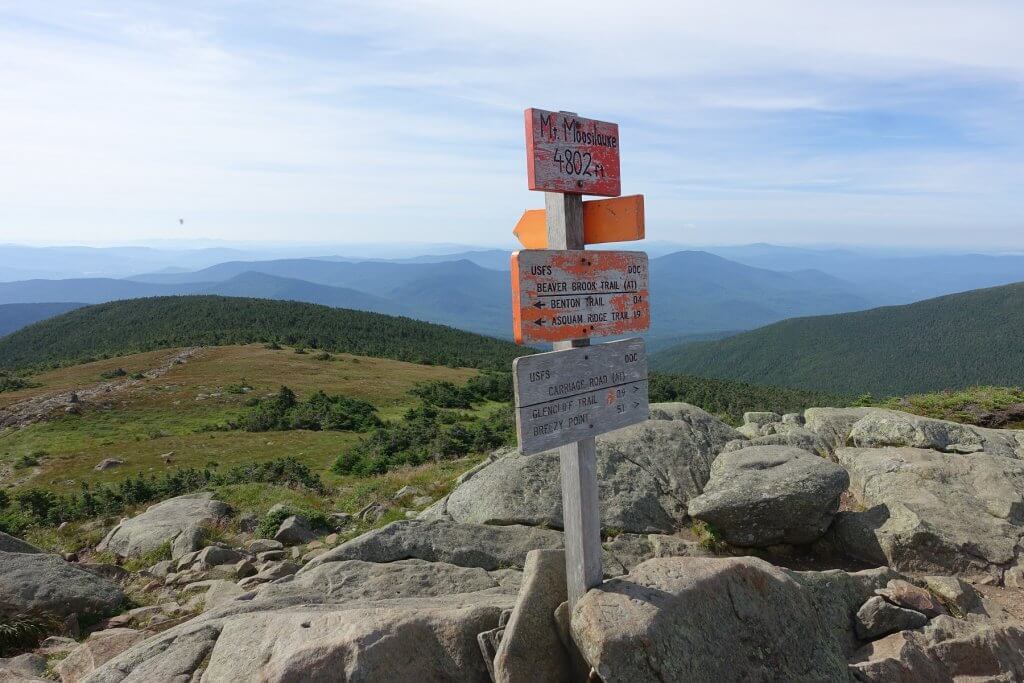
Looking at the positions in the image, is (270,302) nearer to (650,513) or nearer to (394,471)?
(394,471)

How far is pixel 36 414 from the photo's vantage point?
33406mm

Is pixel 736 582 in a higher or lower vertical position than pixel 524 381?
lower

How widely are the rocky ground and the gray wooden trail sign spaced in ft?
5.85

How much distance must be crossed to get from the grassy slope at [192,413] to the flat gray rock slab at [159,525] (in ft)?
23.3

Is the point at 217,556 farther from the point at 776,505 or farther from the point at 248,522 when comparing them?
the point at 776,505

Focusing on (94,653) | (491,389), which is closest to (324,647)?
(94,653)

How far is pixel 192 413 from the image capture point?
34750 millimetres

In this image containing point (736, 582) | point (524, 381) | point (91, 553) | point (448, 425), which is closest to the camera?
point (524, 381)

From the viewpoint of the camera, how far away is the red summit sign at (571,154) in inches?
244

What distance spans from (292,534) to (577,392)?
9.34m

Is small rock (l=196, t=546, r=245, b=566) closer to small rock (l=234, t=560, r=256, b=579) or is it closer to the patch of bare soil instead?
small rock (l=234, t=560, r=256, b=579)

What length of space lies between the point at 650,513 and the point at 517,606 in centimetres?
528

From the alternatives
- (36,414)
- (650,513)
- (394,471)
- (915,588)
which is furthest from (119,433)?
(915,588)

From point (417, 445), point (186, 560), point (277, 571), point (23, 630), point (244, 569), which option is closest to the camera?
point (23, 630)
